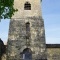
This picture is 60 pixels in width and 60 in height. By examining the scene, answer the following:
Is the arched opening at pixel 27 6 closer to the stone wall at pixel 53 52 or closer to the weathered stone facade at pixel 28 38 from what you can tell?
the weathered stone facade at pixel 28 38

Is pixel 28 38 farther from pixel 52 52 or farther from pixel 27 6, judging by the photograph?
pixel 27 6

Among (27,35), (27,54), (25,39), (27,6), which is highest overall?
(27,6)

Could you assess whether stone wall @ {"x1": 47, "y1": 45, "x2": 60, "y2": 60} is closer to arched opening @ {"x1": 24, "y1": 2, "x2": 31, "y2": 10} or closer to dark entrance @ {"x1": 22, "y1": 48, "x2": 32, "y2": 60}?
dark entrance @ {"x1": 22, "y1": 48, "x2": 32, "y2": 60}

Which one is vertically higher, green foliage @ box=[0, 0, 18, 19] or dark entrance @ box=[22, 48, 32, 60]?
green foliage @ box=[0, 0, 18, 19]

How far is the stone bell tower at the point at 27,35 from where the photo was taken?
1928cm

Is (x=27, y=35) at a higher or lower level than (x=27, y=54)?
higher

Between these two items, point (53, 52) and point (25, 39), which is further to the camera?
point (25, 39)

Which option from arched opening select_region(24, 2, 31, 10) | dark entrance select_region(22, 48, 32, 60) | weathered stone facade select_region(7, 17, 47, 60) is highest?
arched opening select_region(24, 2, 31, 10)

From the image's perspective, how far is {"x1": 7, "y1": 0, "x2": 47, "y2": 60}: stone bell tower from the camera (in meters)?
19.3

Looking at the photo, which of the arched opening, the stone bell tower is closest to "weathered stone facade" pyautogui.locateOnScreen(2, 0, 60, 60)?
the stone bell tower

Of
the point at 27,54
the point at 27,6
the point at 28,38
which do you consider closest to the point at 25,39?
the point at 28,38

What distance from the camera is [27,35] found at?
Result: 20.1m

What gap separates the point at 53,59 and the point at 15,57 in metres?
3.80

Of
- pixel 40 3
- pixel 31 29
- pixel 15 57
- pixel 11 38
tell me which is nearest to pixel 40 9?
pixel 40 3
